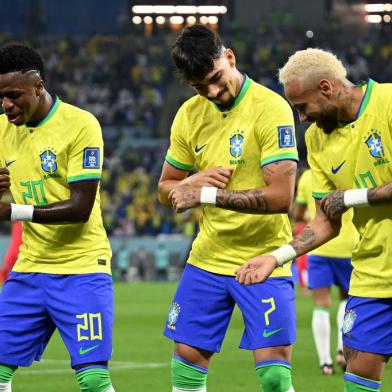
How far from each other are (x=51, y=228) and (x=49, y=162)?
40 cm

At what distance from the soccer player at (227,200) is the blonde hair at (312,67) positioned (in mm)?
Answer: 493

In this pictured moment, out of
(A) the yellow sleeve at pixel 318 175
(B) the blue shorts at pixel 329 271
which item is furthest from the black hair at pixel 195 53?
(B) the blue shorts at pixel 329 271

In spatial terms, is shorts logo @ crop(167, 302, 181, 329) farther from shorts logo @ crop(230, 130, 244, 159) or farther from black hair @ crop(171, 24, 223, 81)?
black hair @ crop(171, 24, 223, 81)

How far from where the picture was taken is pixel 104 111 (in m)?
39.4

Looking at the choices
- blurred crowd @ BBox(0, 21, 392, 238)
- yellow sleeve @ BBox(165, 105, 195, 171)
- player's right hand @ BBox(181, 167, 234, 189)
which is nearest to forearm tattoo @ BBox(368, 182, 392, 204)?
player's right hand @ BBox(181, 167, 234, 189)

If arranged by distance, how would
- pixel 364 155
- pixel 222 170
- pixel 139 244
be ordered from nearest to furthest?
pixel 364 155
pixel 222 170
pixel 139 244

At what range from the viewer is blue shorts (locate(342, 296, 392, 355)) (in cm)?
598

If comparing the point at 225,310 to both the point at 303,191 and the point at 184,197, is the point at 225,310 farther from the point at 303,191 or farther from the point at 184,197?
the point at 303,191

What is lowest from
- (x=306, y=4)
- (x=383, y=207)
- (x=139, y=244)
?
(x=139, y=244)

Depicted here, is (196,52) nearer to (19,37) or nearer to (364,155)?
(364,155)

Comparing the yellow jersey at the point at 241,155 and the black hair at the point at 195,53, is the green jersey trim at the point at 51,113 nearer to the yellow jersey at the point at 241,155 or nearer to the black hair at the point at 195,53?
the yellow jersey at the point at 241,155

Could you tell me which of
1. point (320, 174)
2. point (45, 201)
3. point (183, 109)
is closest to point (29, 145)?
point (45, 201)

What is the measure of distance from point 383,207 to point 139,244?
2514cm

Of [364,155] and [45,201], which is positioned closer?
[364,155]
